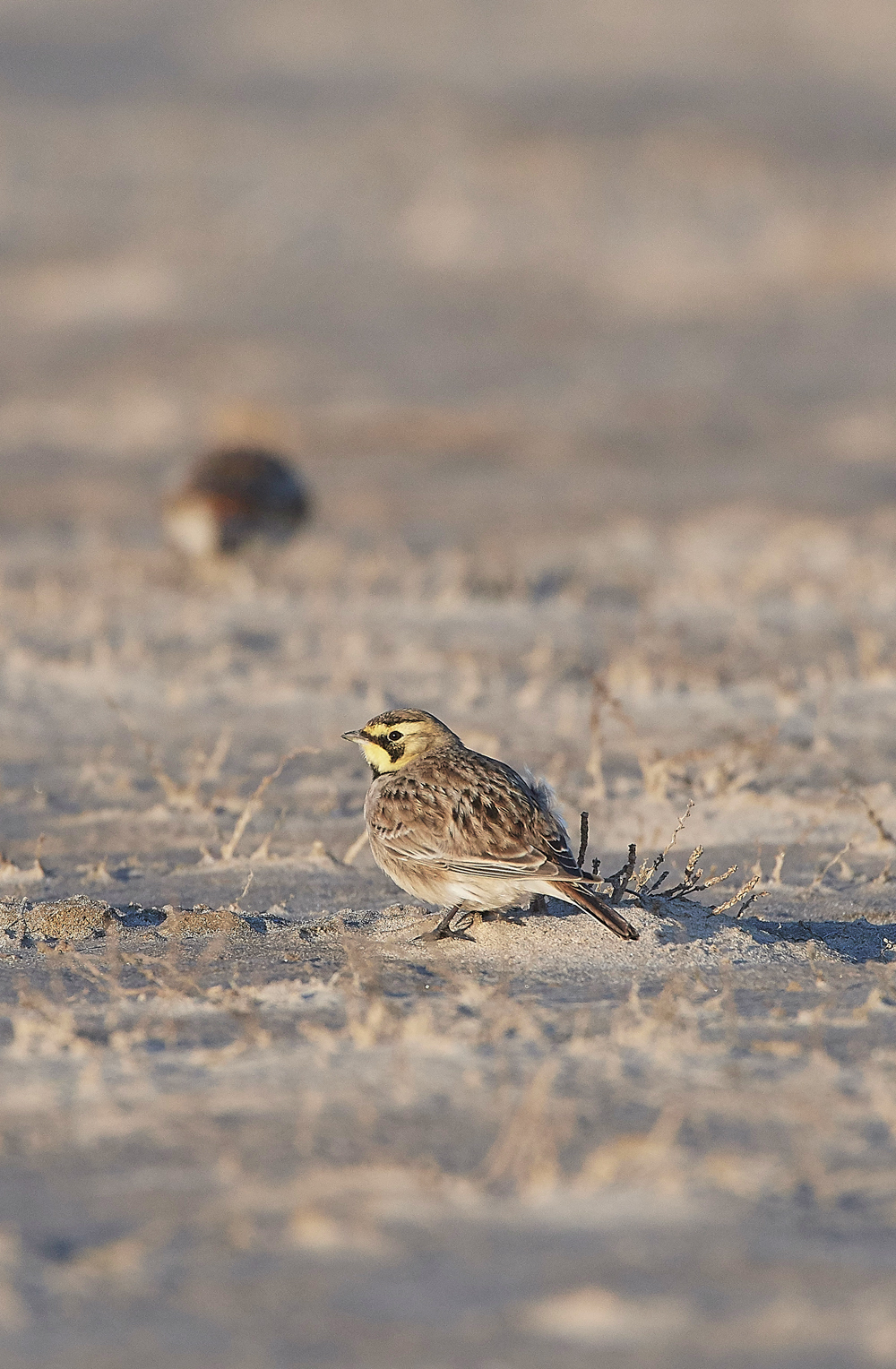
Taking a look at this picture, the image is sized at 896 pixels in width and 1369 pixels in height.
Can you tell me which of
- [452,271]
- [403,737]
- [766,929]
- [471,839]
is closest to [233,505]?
[403,737]


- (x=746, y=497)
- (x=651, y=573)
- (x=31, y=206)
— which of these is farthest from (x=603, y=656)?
(x=31, y=206)

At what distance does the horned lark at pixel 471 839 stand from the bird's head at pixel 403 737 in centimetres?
7

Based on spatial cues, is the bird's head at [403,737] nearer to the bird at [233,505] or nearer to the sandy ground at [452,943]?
the sandy ground at [452,943]

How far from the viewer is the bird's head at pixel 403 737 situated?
513cm

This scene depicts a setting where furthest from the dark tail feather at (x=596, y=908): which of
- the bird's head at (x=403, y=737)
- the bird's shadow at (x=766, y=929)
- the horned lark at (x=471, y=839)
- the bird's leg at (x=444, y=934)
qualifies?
the bird's head at (x=403, y=737)

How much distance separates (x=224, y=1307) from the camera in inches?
101

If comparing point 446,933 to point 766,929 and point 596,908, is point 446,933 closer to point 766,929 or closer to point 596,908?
point 596,908

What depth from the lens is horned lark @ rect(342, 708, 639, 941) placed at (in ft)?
14.6

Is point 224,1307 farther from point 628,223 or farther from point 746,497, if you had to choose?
point 628,223

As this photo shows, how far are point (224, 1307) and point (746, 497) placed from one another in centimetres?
1787

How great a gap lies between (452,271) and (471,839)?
113 feet

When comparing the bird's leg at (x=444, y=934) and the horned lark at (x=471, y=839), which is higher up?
the horned lark at (x=471, y=839)

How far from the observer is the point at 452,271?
124 feet

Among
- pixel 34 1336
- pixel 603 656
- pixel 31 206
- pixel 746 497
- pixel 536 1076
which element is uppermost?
pixel 31 206
